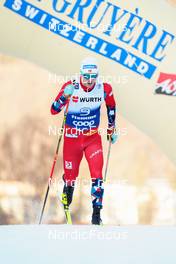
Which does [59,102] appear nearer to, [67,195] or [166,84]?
[67,195]

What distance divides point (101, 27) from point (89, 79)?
839 mm

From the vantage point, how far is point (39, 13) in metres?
6.86

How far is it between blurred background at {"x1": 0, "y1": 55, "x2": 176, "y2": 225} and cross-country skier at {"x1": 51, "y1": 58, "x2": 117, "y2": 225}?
26 centimetres

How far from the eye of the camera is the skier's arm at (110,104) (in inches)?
258

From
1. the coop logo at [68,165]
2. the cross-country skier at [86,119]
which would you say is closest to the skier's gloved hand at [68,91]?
the cross-country skier at [86,119]

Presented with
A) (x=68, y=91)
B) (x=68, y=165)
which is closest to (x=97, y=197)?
(x=68, y=165)

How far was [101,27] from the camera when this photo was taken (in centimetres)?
686

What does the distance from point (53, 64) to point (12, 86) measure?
2.00 ft

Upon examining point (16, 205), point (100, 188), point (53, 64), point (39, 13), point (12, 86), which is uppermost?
point (39, 13)

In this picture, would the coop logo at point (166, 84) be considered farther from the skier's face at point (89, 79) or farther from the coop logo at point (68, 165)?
the coop logo at point (68, 165)

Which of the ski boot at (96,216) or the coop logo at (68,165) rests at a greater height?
the coop logo at (68,165)

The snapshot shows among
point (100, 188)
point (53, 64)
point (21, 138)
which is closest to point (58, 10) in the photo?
point (53, 64)

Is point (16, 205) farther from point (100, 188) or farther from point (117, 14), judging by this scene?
point (117, 14)

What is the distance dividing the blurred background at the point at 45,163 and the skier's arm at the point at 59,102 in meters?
0.36
